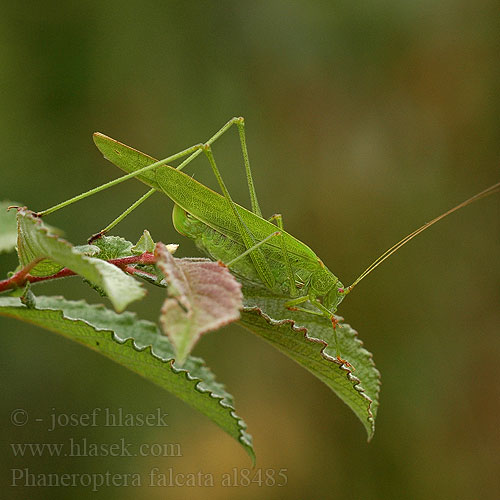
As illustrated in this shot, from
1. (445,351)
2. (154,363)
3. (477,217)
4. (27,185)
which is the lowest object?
(445,351)

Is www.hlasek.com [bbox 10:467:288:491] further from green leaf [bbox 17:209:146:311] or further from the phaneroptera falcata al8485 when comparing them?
green leaf [bbox 17:209:146:311]

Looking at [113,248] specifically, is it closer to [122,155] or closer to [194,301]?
[122,155]

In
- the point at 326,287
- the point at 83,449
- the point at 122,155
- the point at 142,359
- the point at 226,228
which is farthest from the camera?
the point at 83,449

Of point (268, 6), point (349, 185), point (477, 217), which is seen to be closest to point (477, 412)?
point (477, 217)

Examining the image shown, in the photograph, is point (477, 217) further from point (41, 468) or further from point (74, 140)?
point (41, 468)

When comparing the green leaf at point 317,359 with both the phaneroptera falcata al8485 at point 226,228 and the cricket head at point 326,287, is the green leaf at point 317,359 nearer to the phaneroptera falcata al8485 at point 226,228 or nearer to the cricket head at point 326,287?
the phaneroptera falcata al8485 at point 226,228

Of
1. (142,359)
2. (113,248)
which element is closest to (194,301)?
(142,359)
